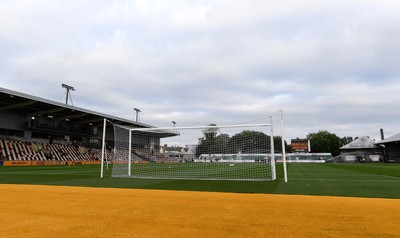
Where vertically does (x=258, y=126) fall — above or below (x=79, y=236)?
above

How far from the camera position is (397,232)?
12.3ft

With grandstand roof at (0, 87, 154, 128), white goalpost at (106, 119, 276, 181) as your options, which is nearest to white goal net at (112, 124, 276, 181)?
white goalpost at (106, 119, 276, 181)

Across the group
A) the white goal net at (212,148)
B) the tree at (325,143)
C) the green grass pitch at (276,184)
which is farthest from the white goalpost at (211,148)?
the tree at (325,143)

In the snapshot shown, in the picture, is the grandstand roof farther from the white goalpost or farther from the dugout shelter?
the dugout shelter

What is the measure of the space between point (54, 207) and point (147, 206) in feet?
6.25

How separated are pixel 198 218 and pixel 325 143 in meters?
98.9

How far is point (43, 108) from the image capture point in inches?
1538

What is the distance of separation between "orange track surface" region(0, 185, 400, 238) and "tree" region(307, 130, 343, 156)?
95.5 metres

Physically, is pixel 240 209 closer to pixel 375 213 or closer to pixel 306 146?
pixel 375 213

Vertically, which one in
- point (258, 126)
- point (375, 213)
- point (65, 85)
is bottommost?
point (375, 213)

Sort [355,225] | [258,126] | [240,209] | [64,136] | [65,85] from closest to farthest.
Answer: [355,225], [240,209], [258,126], [65,85], [64,136]

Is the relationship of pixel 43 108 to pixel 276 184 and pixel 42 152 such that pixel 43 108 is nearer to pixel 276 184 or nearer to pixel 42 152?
pixel 42 152

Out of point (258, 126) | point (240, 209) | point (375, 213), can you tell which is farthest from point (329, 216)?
point (258, 126)

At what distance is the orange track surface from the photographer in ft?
12.2
